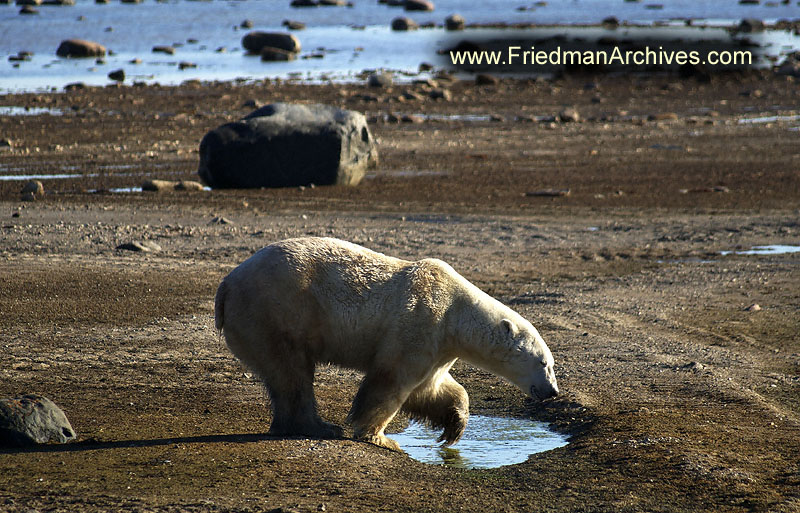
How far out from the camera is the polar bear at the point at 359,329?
24.2ft

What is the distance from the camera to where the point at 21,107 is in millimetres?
32625

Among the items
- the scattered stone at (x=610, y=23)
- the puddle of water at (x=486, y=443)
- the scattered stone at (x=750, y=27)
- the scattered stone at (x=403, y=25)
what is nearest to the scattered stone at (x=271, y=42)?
the scattered stone at (x=403, y=25)

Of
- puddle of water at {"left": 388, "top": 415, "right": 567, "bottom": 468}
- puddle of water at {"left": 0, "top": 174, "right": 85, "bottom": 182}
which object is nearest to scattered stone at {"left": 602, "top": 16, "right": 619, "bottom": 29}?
puddle of water at {"left": 0, "top": 174, "right": 85, "bottom": 182}

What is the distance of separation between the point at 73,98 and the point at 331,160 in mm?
17988

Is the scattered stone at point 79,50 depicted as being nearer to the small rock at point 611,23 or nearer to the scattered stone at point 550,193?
the small rock at point 611,23

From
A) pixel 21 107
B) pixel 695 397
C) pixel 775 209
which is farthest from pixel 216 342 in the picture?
pixel 21 107

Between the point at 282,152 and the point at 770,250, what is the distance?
366 inches

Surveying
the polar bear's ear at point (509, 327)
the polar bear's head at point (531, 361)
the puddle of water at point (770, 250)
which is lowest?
the puddle of water at point (770, 250)

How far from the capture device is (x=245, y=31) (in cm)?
8200

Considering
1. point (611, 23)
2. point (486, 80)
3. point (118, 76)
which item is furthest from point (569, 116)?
point (611, 23)

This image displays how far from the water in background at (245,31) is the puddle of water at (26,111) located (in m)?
6.96

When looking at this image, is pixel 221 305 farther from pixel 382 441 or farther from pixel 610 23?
pixel 610 23

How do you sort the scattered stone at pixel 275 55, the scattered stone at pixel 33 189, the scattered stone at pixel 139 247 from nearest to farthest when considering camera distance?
the scattered stone at pixel 139 247 < the scattered stone at pixel 33 189 < the scattered stone at pixel 275 55

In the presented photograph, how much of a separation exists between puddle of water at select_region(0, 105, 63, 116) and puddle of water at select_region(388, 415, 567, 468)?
82.6ft
